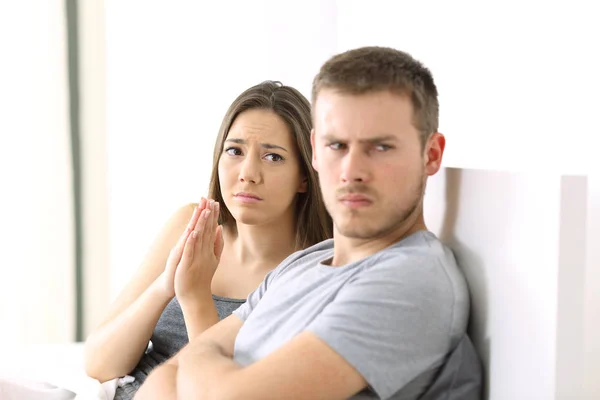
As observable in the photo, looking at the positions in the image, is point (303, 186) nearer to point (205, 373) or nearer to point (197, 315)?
point (197, 315)

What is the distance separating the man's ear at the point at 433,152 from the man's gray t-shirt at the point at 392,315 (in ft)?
0.38

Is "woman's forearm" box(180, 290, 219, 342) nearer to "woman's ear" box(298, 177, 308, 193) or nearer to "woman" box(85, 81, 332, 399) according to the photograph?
"woman" box(85, 81, 332, 399)

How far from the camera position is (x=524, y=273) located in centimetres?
109

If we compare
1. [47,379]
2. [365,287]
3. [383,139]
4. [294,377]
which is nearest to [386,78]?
[383,139]

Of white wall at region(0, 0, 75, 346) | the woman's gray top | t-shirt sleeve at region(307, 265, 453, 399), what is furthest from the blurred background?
t-shirt sleeve at region(307, 265, 453, 399)

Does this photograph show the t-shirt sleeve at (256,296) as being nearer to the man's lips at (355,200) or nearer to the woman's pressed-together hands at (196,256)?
the woman's pressed-together hands at (196,256)

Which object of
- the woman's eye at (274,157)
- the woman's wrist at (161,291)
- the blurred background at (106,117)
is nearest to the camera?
the woman's wrist at (161,291)

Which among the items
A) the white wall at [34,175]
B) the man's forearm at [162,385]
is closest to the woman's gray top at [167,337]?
the man's forearm at [162,385]

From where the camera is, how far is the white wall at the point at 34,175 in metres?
3.62

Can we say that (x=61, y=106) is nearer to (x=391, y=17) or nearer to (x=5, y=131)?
(x=5, y=131)

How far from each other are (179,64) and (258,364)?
2.76 metres

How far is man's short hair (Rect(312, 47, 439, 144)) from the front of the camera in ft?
4.08

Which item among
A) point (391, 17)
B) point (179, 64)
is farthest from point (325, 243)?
point (179, 64)

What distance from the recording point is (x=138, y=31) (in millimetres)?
3703
